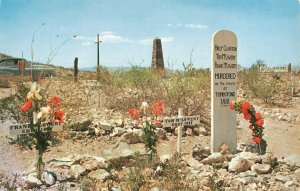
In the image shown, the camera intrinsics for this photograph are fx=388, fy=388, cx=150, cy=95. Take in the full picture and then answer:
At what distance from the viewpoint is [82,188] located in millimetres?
4172

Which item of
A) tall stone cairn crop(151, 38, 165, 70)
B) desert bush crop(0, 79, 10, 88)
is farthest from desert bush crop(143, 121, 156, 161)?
tall stone cairn crop(151, 38, 165, 70)

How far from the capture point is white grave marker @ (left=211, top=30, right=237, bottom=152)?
6520 mm

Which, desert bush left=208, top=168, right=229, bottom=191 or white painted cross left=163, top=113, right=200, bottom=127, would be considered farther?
white painted cross left=163, top=113, right=200, bottom=127

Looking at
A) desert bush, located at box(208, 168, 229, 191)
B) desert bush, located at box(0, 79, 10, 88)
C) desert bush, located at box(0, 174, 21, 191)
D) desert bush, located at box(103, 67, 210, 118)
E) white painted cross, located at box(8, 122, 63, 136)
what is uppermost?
desert bush, located at box(0, 79, 10, 88)

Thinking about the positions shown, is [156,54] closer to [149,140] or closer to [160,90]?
[160,90]

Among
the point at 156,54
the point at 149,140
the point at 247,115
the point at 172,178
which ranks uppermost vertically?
the point at 156,54

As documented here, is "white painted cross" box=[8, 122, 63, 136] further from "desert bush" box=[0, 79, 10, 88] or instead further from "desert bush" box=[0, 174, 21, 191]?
"desert bush" box=[0, 79, 10, 88]

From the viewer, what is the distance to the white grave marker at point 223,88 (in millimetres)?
6520

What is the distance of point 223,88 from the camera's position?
664 centimetres

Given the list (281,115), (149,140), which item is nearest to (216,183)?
(149,140)

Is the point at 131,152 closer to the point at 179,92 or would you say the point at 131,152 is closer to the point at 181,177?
the point at 181,177

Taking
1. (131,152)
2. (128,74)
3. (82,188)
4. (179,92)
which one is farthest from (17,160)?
(128,74)

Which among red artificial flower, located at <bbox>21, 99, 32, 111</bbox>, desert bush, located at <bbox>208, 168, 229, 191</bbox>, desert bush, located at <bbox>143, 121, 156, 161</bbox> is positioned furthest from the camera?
desert bush, located at <bbox>143, 121, 156, 161</bbox>

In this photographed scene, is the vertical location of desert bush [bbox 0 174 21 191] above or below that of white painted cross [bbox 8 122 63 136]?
below
